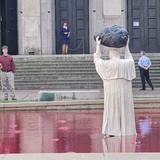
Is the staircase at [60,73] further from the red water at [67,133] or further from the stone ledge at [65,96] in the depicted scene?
the red water at [67,133]

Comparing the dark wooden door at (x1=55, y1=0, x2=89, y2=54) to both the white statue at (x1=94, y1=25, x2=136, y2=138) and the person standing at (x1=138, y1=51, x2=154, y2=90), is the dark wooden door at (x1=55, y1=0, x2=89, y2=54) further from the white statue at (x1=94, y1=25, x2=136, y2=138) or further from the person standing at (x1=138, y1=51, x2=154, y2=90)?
the white statue at (x1=94, y1=25, x2=136, y2=138)

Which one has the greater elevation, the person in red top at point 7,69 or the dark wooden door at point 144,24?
the dark wooden door at point 144,24

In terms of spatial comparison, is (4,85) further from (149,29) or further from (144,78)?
(149,29)

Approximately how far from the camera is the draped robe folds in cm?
1112

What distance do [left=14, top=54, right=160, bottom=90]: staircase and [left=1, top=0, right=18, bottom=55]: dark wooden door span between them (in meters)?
5.93

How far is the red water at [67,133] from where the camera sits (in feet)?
36.5

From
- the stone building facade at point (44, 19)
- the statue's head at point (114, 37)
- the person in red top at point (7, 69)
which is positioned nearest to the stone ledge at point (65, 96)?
the person in red top at point (7, 69)

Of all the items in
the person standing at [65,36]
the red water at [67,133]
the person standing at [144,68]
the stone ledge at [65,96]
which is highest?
the person standing at [65,36]

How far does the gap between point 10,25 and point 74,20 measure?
393 centimetres

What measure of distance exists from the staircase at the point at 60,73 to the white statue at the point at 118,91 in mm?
13952

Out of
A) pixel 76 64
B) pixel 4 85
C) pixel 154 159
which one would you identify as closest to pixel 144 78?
pixel 76 64

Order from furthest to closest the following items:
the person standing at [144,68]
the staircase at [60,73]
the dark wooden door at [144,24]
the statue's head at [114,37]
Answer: the dark wooden door at [144,24] → the staircase at [60,73] → the person standing at [144,68] → the statue's head at [114,37]

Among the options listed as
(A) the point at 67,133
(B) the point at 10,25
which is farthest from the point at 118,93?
(B) the point at 10,25

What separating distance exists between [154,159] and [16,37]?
25664mm
